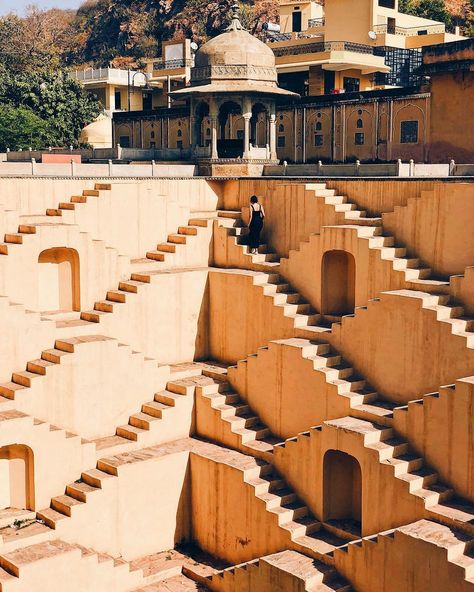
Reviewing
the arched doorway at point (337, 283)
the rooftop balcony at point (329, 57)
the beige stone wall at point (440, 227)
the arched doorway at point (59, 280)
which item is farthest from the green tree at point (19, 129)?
the beige stone wall at point (440, 227)

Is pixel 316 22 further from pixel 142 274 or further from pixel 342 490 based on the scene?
pixel 342 490

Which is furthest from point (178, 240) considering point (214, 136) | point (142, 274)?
point (214, 136)

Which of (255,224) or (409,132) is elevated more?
(409,132)

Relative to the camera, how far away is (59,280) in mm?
19859

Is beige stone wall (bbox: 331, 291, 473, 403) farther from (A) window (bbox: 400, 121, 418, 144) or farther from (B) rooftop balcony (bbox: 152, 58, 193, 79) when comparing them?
(B) rooftop balcony (bbox: 152, 58, 193, 79)

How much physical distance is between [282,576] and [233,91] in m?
13.6

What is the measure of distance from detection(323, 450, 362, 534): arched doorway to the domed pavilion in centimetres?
1006

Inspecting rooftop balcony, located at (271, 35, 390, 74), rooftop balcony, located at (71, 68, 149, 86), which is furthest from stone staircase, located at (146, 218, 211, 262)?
rooftop balcony, located at (71, 68, 149, 86)

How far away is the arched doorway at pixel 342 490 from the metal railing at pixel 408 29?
3163 centimetres

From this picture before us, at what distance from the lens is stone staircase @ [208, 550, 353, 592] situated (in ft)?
48.2

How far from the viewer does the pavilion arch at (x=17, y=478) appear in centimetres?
1659

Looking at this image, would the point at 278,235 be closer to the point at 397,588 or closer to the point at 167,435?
the point at 167,435

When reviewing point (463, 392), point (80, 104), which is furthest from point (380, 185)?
point (80, 104)

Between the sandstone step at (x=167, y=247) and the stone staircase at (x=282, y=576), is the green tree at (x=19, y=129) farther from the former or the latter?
the stone staircase at (x=282, y=576)
